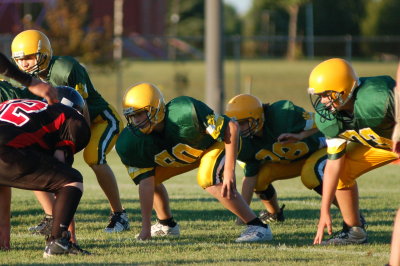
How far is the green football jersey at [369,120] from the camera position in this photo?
560 centimetres

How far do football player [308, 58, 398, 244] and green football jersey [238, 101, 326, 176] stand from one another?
0.88 m

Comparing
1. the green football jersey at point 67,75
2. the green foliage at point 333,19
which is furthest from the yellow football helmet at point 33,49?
the green foliage at point 333,19

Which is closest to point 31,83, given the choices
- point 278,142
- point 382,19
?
point 278,142

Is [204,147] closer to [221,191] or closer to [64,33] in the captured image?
[221,191]

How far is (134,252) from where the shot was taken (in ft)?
18.4

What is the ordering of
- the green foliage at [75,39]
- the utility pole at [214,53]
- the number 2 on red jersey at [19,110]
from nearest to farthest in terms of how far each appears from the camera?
1. the number 2 on red jersey at [19,110]
2. the utility pole at [214,53]
3. the green foliage at [75,39]

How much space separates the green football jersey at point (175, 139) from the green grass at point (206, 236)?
2.00ft

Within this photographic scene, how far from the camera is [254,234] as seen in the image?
20.0 feet

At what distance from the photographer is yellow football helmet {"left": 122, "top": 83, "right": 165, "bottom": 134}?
19.9ft

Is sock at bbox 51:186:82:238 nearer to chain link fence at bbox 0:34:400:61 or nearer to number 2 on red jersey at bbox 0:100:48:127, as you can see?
number 2 on red jersey at bbox 0:100:48:127

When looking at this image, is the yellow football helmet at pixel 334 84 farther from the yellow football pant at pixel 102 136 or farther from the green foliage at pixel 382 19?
the green foliage at pixel 382 19

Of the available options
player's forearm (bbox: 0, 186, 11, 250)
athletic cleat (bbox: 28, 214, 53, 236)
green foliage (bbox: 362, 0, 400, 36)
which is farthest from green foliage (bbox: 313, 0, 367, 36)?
player's forearm (bbox: 0, 186, 11, 250)

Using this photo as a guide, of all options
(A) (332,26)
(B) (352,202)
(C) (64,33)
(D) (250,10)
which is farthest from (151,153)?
(D) (250,10)

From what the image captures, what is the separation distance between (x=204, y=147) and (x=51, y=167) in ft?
4.71
